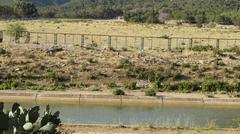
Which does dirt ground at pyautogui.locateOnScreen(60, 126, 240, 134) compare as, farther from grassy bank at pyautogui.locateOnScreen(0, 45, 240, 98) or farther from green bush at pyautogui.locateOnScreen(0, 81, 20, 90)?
green bush at pyautogui.locateOnScreen(0, 81, 20, 90)

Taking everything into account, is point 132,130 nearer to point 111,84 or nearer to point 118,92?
point 118,92

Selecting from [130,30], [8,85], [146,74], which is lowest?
[8,85]

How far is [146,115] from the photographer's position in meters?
29.5

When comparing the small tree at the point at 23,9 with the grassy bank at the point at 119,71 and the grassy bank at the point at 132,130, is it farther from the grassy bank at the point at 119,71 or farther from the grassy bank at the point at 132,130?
the grassy bank at the point at 132,130

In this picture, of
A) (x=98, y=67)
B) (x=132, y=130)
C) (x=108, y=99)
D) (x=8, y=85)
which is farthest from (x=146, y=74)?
(x=132, y=130)

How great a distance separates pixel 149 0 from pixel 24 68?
162 metres

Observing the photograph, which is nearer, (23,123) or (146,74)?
(23,123)

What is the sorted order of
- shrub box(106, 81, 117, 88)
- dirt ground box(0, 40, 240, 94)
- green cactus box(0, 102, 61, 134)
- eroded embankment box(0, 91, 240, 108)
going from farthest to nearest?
1. dirt ground box(0, 40, 240, 94)
2. shrub box(106, 81, 117, 88)
3. eroded embankment box(0, 91, 240, 108)
4. green cactus box(0, 102, 61, 134)

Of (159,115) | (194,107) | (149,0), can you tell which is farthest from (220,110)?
(149,0)

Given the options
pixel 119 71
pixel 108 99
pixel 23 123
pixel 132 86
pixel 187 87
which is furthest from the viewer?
pixel 119 71

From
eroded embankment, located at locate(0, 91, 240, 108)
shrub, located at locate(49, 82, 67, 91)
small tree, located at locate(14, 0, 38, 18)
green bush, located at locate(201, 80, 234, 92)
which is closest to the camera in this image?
eroded embankment, located at locate(0, 91, 240, 108)

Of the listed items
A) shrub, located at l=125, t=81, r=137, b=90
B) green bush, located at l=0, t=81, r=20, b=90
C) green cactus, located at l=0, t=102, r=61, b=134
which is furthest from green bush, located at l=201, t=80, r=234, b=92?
green cactus, located at l=0, t=102, r=61, b=134

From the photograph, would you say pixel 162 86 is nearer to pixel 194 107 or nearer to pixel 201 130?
pixel 194 107

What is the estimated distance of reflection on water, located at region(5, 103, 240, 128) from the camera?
2709 centimetres
